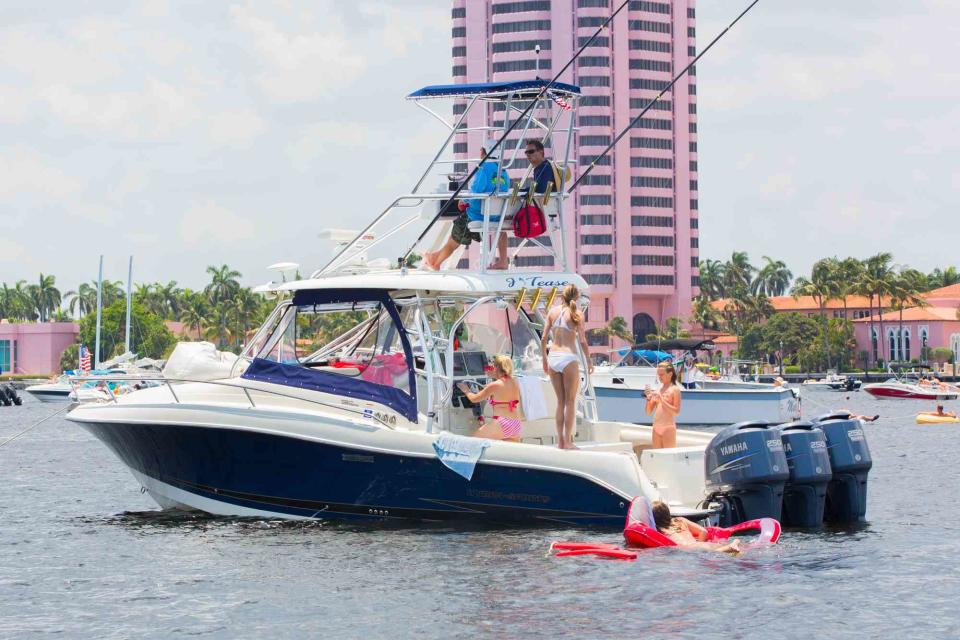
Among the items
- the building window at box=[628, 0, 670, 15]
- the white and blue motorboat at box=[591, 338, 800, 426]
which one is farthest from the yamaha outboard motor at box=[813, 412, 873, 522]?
the building window at box=[628, 0, 670, 15]

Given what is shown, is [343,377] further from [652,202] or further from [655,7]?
[655,7]

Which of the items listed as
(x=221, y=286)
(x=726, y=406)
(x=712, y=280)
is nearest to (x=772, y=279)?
(x=712, y=280)

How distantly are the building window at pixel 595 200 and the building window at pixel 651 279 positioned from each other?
28.7 ft

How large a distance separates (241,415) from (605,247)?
463ft

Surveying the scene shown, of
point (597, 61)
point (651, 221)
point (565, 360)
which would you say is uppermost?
point (597, 61)

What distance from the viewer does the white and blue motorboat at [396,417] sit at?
49.5ft

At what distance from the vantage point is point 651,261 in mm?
158125

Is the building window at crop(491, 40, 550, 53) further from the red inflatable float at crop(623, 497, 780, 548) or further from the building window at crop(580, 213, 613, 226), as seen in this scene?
the red inflatable float at crop(623, 497, 780, 548)

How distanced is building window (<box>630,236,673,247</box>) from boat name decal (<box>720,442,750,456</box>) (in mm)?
142967

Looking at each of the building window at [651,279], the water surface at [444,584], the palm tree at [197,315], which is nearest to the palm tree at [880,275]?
the building window at [651,279]

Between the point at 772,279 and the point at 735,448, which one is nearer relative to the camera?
the point at 735,448

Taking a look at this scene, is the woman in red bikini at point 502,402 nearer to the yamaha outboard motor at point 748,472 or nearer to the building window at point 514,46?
the yamaha outboard motor at point 748,472

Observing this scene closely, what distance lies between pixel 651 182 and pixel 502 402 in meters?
144

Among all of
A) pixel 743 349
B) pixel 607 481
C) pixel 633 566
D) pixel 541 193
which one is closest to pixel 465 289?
pixel 541 193
